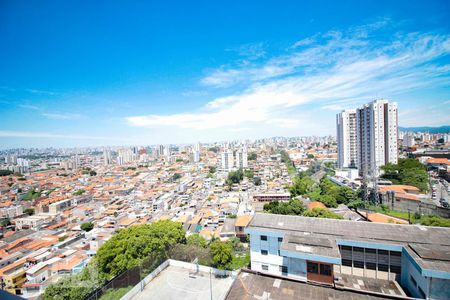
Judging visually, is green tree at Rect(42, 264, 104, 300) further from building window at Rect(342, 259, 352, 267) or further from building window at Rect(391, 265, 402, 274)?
building window at Rect(391, 265, 402, 274)

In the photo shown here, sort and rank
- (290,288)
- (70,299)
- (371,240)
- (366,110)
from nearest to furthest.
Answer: (290,288)
(371,240)
(70,299)
(366,110)

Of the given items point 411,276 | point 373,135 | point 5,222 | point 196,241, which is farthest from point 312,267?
point 5,222

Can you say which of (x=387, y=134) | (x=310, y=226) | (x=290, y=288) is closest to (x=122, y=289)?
(x=290, y=288)

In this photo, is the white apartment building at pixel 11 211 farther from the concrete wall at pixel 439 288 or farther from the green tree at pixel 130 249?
the concrete wall at pixel 439 288

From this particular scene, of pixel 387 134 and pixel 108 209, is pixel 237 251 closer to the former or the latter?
pixel 108 209

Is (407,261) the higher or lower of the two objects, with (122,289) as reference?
higher

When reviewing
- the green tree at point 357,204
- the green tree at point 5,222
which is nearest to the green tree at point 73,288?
the green tree at point 357,204
